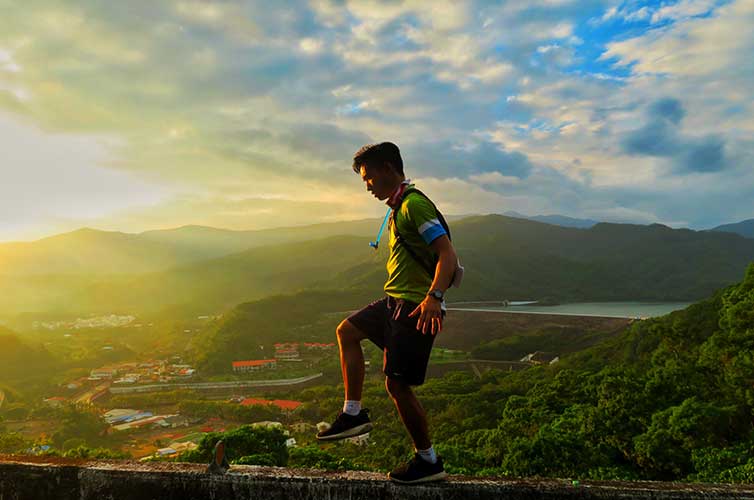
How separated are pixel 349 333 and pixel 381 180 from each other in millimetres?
1164

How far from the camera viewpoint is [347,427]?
310 cm

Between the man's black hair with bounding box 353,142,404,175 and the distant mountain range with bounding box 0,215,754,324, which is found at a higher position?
the man's black hair with bounding box 353,142,404,175

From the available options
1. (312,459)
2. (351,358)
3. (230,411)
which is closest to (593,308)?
(230,411)

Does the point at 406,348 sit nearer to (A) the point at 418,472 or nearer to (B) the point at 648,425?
(A) the point at 418,472

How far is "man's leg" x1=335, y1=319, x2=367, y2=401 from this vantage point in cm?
326

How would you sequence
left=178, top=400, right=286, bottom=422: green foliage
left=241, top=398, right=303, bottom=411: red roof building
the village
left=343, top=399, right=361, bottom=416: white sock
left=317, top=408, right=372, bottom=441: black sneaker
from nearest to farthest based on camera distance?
left=317, top=408, right=372, bottom=441: black sneaker < left=343, top=399, right=361, bottom=416: white sock < the village < left=178, top=400, right=286, bottom=422: green foliage < left=241, top=398, right=303, bottom=411: red roof building

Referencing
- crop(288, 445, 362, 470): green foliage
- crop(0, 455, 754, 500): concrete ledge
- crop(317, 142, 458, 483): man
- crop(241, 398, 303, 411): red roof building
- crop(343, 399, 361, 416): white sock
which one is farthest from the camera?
crop(241, 398, 303, 411): red roof building

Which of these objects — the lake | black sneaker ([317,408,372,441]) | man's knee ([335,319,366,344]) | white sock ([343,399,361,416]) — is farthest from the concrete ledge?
the lake

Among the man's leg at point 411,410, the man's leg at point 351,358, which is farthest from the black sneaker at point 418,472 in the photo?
the man's leg at point 351,358

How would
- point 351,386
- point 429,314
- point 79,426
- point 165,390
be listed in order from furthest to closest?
point 165,390 → point 79,426 → point 351,386 → point 429,314

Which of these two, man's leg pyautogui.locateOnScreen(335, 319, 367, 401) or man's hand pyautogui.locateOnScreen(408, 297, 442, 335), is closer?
man's hand pyautogui.locateOnScreen(408, 297, 442, 335)

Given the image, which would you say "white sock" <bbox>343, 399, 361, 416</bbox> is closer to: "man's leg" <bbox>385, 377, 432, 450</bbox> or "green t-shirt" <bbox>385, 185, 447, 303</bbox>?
"man's leg" <bbox>385, 377, 432, 450</bbox>

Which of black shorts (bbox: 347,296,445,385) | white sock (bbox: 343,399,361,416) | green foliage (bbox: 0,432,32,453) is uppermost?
black shorts (bbox: 347,296,445,385)

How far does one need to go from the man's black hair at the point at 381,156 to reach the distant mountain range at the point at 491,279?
113m
